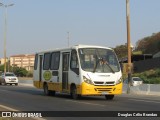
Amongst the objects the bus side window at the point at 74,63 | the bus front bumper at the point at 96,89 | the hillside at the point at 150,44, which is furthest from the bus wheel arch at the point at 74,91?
Result: the hillside at the point at 150,44

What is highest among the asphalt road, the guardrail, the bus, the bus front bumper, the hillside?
the hillside

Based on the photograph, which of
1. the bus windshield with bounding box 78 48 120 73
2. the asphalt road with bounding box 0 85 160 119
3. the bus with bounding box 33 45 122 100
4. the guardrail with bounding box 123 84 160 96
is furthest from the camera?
the guardrail with bounding box 123 84 160 96

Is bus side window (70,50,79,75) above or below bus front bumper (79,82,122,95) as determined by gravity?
above

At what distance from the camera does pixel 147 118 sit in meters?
14.3

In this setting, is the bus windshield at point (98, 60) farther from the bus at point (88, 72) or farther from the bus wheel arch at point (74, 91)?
the bus wheel arch at point (74, 91)

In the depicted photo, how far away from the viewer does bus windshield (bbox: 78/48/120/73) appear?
77.5 ft

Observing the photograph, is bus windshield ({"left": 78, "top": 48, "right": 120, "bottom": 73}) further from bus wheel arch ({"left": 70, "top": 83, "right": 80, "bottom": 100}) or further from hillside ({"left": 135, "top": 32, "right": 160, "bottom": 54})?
hillside ({"left": 135, "top": 32, "right": 160, "bottom": 54})

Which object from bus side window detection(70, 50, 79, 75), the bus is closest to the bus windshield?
the bus

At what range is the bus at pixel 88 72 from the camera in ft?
76.1

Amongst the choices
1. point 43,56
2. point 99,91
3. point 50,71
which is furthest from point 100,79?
point 43,56

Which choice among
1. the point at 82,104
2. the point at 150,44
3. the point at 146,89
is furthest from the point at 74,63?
the point at 150,44

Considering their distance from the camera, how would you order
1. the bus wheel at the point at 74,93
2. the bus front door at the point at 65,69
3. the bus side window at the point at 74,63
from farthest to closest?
1. the bus front door at the point at 65,69
2. the bus wheel at the point at 74,93
3. the bus side window at the point at 74,63

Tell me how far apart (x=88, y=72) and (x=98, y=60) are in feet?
3.24

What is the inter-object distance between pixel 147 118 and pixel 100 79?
9.09m
